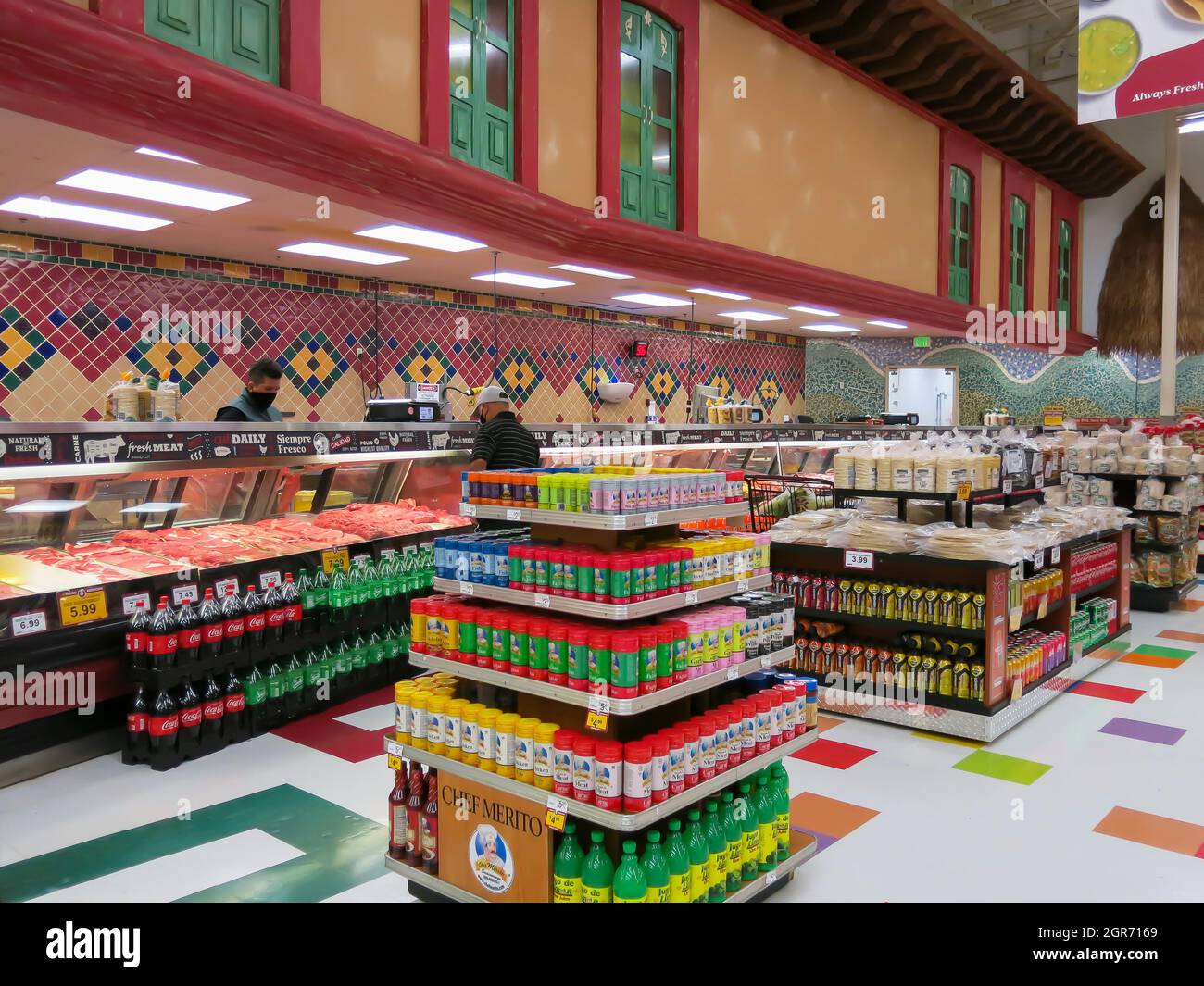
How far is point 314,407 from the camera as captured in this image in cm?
751

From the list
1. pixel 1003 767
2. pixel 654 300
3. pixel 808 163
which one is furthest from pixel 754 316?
pixel 1003 767

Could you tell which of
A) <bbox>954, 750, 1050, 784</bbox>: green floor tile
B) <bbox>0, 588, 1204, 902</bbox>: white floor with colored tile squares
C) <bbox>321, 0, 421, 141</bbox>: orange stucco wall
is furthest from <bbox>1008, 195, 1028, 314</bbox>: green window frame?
<bbox>321, 0, 421, 141</bbox>: orange stucco wall

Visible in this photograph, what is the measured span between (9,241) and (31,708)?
329cm

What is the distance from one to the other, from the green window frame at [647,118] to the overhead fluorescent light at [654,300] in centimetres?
120

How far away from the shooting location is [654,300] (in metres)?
9.16

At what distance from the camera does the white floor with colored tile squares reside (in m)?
3.25

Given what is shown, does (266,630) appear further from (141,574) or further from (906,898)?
(906,898)

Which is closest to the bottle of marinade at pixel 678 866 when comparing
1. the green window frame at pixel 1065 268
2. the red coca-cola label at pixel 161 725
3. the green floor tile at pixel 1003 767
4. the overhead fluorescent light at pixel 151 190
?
the green floor tile at pixel 1003 767

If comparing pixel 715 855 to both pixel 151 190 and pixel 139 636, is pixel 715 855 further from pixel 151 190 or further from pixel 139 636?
pixel 151 190

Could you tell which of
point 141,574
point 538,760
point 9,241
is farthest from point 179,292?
point 538,760

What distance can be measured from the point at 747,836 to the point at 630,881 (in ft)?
1.97

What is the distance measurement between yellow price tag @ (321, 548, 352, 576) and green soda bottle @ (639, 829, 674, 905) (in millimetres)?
3152

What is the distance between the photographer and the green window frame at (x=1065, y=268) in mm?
15445
